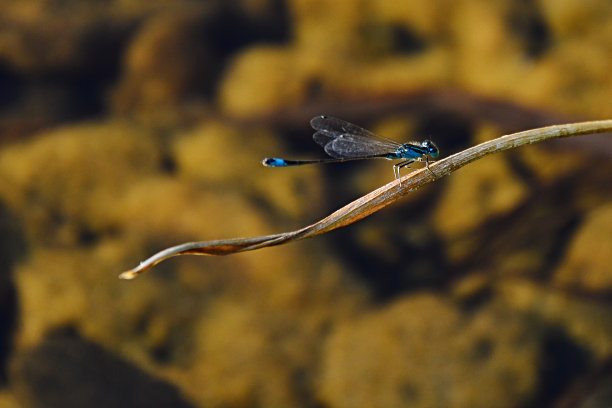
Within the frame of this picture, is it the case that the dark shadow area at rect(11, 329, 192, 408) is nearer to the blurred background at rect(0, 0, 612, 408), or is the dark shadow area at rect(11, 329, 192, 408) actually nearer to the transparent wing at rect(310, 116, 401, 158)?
the blurred background at rect(0, 0, 612, 408)

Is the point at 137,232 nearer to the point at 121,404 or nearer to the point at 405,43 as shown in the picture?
the point at 121,404

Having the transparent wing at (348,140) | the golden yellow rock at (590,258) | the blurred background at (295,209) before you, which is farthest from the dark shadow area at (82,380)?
the golden yellow rock at (590,258)

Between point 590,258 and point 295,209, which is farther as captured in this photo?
point 295,209

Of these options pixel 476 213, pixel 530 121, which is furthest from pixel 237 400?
pixel 530 121

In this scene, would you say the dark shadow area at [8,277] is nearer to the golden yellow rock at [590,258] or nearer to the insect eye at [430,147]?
the insect eye at [430,147]

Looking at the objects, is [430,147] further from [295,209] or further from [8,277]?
[8,277]

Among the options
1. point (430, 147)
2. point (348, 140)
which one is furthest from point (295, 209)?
point (430, 147)
